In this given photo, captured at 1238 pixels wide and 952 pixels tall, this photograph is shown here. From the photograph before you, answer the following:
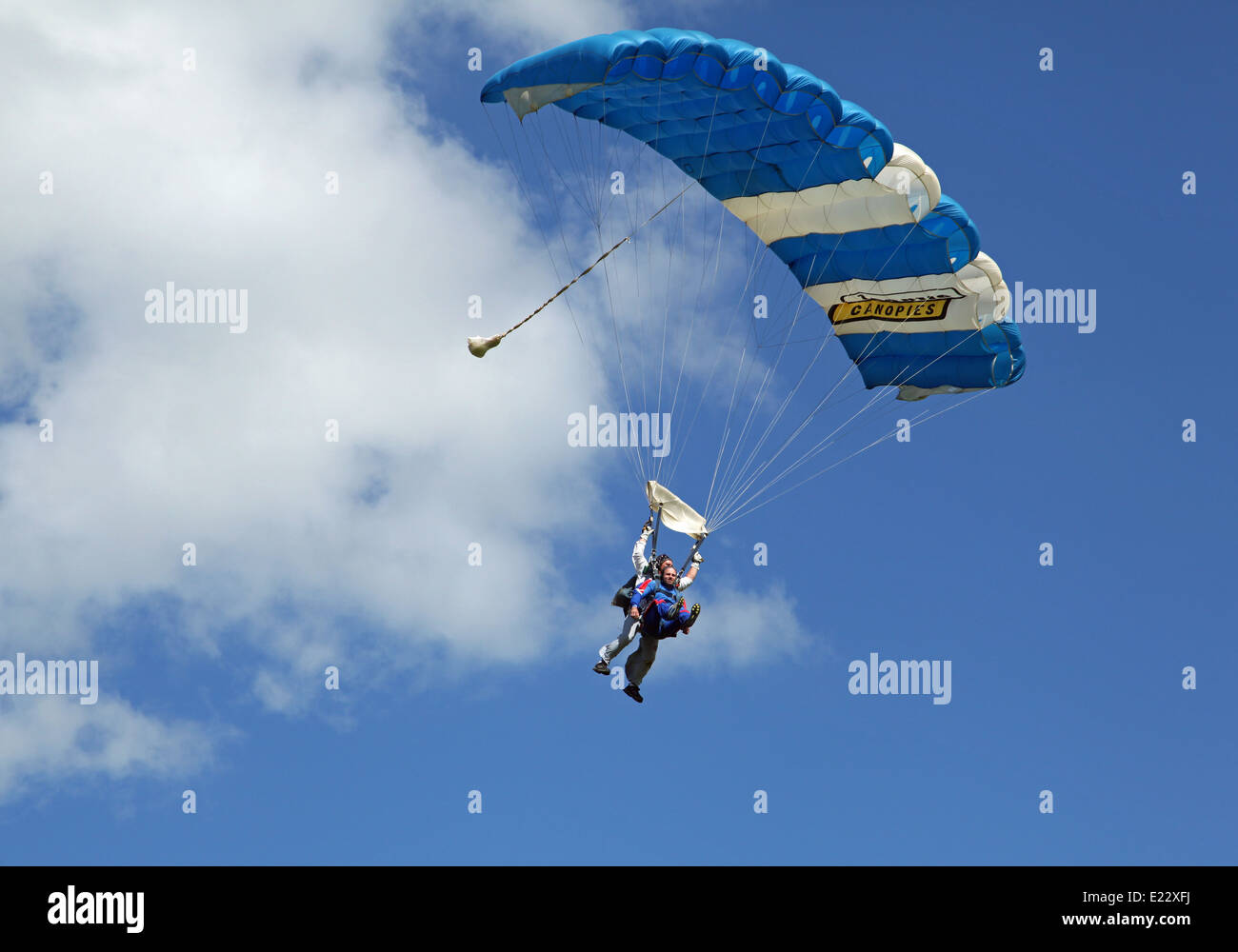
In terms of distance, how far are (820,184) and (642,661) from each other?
6361mm

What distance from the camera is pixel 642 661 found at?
750 inches

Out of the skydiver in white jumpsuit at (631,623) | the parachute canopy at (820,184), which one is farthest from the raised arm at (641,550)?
the parachute canopy at (820,184)

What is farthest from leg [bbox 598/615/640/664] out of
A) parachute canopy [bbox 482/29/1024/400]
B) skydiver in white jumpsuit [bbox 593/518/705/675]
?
parachute canopy [bbox 482/29/1024/400]

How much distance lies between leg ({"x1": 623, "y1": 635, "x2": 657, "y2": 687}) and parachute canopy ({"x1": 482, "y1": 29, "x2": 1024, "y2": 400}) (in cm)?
612

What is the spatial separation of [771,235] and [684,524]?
4896 millimetres

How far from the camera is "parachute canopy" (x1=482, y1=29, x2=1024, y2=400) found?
59.8 ft

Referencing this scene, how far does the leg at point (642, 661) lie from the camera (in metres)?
19.0

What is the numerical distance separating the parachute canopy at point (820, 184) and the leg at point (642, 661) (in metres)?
6.12

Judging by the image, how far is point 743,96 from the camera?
18609mm
